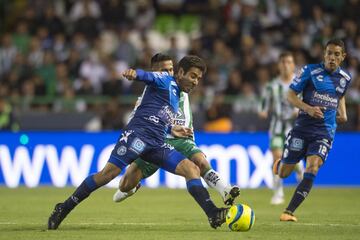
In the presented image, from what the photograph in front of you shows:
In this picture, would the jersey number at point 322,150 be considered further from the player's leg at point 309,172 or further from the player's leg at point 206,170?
the player's leg at point 206,170

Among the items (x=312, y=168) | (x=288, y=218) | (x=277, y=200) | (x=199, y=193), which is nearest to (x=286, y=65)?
(x=277, y=200)

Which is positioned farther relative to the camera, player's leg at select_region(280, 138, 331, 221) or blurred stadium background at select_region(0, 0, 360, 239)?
blurred stadium background at select_region(0, 0, 360, 239)

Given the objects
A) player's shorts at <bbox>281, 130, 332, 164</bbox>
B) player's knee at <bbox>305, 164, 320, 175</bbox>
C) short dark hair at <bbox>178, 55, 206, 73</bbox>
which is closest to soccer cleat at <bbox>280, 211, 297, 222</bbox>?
player's knee at <bbox>305, 164, 320, 175</bbox>

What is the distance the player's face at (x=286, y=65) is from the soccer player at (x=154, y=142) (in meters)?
5.68

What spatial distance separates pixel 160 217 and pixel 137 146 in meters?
2.43

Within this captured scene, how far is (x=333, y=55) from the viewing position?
1249cm

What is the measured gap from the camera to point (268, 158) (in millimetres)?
20156

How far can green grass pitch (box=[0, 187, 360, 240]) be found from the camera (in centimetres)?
1066

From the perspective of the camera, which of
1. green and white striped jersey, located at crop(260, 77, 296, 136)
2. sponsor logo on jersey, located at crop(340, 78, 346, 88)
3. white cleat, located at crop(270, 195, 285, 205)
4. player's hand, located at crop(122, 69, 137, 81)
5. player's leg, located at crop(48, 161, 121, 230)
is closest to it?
player's hand, located at crop(122, 69, 137, 81)

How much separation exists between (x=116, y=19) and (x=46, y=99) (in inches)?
147

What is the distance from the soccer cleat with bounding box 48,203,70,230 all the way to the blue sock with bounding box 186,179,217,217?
1480 millimetres

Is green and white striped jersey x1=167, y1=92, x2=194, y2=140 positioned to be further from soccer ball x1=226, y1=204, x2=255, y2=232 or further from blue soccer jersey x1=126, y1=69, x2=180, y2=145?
soccer ball x1=226, y1=204, x2=255, y2=232

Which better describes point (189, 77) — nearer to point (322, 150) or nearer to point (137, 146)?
point (137, 146)

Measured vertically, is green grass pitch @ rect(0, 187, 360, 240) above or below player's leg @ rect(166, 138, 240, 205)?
below
